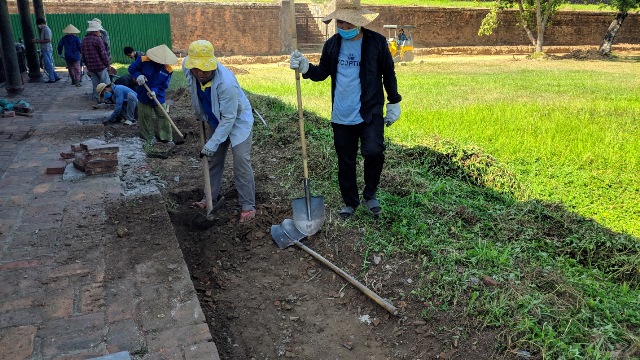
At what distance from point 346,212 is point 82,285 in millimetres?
2254

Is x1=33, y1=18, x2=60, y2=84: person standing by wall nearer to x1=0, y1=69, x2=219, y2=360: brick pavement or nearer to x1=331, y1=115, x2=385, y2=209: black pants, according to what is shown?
x1=0, y1=69, x2=219, y2=360: brick pavement

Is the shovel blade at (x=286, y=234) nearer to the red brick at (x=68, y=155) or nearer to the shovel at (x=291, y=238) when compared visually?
the shovel at (x=291, y=238)

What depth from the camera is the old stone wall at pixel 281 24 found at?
2264 centimetres

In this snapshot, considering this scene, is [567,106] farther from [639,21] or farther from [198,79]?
[639,21]

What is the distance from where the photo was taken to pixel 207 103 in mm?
4629

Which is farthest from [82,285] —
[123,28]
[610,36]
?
[610,36]

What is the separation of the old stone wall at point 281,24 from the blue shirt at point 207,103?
1896 cm

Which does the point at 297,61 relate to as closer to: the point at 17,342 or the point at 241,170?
the point at 241,170

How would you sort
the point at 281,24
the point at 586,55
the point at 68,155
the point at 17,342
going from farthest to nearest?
the point at 586,55 → the point at 281,24 → the point at 68,155 → the point at 17,342

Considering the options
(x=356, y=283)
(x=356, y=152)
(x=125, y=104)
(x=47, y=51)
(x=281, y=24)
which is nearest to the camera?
(x=356, y=283)

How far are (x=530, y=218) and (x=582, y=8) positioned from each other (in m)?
33.6

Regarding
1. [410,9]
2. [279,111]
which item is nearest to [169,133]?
[279,111]

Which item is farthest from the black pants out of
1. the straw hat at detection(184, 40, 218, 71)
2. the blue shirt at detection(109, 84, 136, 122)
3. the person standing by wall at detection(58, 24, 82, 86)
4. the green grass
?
the person standing by wall at detection(58, 24, 82, 86)

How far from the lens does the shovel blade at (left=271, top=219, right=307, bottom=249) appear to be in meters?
4.39
